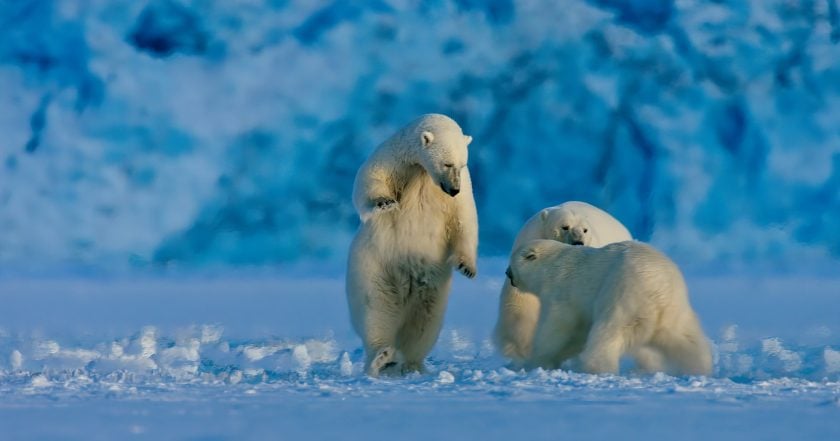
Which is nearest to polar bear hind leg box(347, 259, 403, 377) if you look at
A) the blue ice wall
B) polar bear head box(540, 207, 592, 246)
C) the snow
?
polar bear head box(540, 207, 592, 246)

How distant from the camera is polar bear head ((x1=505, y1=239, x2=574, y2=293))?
3.75 meters

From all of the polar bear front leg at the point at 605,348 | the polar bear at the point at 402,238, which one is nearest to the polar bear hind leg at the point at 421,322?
the polar bear at the point at 402,238

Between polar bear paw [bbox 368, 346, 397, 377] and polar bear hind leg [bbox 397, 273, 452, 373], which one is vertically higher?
polar bear hind leg [bbox 397, 273, 452, 373]

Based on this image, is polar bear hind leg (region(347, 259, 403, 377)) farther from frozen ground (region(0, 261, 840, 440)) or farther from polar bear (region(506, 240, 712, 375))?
polar bear (region(506, 240, 712, 375))

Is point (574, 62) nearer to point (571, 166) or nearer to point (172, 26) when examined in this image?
point (571, 166)

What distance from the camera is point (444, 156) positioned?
11.7ft

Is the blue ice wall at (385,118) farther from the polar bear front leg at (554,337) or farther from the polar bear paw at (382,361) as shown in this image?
the polar bear paw at (382,361)

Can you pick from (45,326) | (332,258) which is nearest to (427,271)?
(45,326)

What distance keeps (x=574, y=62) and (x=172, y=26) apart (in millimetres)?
3380

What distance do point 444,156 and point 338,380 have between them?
0.86m

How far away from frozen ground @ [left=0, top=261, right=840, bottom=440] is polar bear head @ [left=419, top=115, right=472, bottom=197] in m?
0.63

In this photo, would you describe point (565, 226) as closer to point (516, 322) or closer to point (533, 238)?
point (533, 238)

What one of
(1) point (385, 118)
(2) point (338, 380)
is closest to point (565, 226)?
(2) point (338, 380)

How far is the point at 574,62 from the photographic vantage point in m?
9.18
